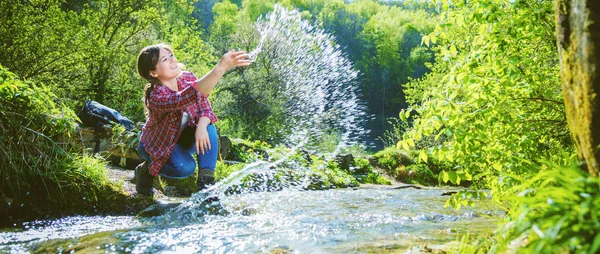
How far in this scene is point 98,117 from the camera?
956cm

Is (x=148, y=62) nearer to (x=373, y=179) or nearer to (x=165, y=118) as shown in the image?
(x=165, y=118)

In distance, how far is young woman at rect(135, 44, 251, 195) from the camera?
4.36 metres

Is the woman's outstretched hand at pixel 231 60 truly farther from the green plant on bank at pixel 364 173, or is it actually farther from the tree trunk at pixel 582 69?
the green plant on bank at pixel 364 173

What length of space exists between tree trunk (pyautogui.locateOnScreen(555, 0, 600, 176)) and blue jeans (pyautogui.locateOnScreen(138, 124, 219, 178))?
3659 mm

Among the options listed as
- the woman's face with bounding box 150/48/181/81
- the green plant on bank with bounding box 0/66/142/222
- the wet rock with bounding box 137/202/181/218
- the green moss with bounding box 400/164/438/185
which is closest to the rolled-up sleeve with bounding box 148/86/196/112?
the woman's face with bounding box 150/48/181/81

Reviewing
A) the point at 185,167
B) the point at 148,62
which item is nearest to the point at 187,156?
the point at 185,167

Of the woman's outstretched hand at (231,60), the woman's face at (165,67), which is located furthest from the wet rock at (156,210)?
the woman's outstretched hand at (231,60)

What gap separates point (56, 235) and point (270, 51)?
78.7 feet

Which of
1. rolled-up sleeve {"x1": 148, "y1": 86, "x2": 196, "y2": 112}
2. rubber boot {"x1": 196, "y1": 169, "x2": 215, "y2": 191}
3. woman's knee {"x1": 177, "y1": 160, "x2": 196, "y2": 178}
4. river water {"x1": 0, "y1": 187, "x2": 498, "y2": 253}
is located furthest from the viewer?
woman's knee {"x1": 177, "y1": 160, "x2": 196, "y2": 178}

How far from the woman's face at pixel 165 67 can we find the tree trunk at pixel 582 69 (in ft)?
12.2

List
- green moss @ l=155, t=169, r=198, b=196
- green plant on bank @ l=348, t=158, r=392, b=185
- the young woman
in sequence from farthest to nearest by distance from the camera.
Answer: green plant on bank @ l=348, t=158, r=392, b=185 → green moss @ l=155, t=169, r=198, b=196 → the young woman

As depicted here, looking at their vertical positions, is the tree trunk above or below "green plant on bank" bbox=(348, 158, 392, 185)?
above

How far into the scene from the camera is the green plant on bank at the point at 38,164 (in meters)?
4.88

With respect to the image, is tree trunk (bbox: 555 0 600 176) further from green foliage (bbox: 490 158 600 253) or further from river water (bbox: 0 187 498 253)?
river water (bbox: 0 187 498 253)
